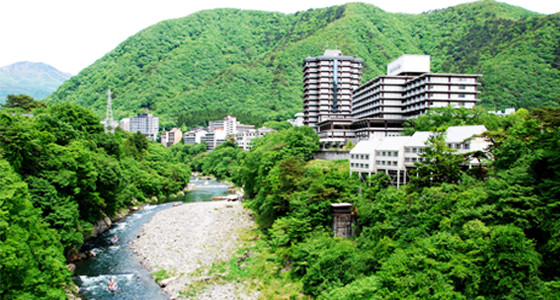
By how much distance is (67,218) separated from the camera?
25797 millimetres

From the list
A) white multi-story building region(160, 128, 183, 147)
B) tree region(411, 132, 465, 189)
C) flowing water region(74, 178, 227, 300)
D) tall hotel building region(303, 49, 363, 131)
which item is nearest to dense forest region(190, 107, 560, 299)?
tree region(411, 132, 465, 189)

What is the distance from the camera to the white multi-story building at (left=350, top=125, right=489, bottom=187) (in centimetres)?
2565

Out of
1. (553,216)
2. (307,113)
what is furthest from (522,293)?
(307,113)

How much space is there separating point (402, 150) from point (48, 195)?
977 inches

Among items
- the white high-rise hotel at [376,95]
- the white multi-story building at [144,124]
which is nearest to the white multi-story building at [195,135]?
the white multi-story building at [144,124]

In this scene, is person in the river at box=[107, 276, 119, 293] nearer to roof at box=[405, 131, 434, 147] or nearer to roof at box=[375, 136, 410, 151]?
roof at box=[375, 136, 410, 151]

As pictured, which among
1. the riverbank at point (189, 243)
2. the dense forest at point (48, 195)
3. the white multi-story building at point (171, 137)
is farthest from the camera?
the white multi-story building at point (171, 137)

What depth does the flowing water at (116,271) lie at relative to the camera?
936 inches

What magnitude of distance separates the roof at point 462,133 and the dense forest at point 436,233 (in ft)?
6.24

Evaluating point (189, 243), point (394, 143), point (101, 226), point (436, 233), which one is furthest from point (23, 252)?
point (394, 143)

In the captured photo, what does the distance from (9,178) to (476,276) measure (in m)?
23.1

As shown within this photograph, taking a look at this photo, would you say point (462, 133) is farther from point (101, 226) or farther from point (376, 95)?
point (101, 226)

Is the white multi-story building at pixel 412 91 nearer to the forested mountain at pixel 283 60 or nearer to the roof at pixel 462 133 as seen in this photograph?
the roof at pixel 462 133

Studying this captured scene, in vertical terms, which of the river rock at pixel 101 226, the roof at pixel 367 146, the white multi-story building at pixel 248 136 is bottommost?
the river rock at pixel 101 226
